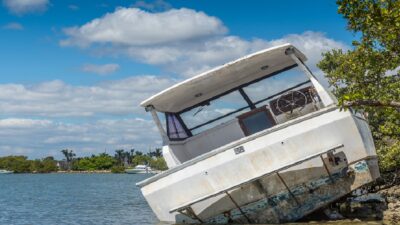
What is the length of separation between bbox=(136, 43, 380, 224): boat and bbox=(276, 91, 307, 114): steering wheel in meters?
0.03

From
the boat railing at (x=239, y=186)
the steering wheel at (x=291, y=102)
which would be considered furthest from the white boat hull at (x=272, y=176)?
the steering wheel at (x=291, y=102)

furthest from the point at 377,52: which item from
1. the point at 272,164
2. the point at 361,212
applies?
the point at 361,212

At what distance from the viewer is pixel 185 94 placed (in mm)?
15414

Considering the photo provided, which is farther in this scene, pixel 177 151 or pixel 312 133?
pixel 177 151

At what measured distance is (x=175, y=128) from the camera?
54.1 ft

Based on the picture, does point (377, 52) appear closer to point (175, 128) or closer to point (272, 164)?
point (272, 164)

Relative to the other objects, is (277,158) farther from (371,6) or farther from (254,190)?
(371,6)

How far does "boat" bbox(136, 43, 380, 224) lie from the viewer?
1270 cm

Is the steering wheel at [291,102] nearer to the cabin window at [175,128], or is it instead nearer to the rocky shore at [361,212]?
the rocky shore at [361,212]

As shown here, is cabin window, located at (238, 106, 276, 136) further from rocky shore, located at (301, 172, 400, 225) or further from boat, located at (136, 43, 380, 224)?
rocky shore, located at (301, 172, 400, 225)

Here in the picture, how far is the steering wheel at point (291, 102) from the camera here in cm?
1488

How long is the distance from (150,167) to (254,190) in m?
173

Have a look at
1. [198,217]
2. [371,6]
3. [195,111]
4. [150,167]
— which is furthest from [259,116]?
[150,167]

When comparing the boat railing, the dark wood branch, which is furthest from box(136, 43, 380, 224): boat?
the dark wood branch
